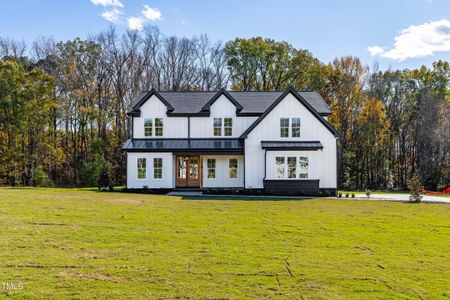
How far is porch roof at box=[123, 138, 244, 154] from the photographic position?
25.8 metres

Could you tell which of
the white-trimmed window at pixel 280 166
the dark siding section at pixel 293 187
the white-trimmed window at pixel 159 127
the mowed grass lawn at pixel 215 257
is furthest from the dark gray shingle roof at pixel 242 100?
the mowed grass lawn at pixel 215 257

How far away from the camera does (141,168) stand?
26141mm

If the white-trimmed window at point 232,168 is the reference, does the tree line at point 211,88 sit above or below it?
above

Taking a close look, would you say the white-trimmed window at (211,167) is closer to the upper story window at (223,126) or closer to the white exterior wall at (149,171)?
the upper story window at (223,126)

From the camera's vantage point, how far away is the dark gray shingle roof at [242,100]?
2809 cm

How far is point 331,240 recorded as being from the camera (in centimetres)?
925

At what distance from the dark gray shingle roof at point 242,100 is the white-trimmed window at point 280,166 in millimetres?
4614

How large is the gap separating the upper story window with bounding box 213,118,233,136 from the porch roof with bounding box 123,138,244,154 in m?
0.57

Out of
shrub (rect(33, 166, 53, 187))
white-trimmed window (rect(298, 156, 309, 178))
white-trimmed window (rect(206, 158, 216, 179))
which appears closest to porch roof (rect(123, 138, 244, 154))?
white-trimmed window (rect(206, 158, 216, 179))

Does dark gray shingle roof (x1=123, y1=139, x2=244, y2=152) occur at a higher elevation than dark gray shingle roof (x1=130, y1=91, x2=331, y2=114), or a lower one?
lower

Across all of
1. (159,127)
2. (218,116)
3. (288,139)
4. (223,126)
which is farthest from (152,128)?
(288,139)

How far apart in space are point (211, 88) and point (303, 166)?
23.7 metres

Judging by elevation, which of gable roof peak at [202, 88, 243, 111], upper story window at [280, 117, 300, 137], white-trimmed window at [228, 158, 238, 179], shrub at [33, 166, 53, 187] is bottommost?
shrub at [33, 166, 53, 187]

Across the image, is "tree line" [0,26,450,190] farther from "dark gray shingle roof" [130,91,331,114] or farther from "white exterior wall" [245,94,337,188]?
"white exterior wall" [245,94,337,188]
